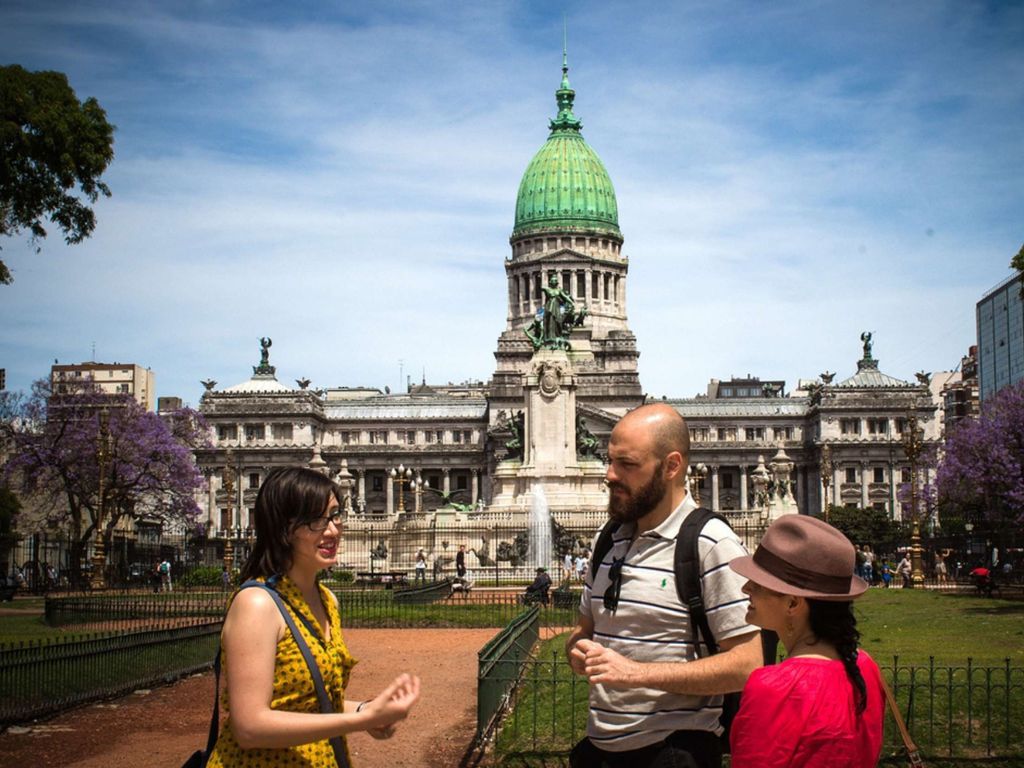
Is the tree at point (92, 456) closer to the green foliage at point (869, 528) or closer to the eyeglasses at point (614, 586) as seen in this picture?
the green foliage at point (869, 528)

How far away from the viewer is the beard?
22.8ft

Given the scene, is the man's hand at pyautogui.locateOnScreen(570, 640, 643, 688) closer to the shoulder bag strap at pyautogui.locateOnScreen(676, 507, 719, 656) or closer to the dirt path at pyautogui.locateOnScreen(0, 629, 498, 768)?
the shoulder bag strap at pyautogui.locateOnScreen(676, 507, 719, 656)

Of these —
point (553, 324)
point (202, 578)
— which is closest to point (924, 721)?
point (202, 578)

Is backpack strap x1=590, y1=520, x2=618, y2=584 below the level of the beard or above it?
below

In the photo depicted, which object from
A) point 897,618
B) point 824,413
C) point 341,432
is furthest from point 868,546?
point 341,432

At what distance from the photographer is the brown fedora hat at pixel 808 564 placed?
566 cm

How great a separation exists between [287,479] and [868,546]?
175 ft

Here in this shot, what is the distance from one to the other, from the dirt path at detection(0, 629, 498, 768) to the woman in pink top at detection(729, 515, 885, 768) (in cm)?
957

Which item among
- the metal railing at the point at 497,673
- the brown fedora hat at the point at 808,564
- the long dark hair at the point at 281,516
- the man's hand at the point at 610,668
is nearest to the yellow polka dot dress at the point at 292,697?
the long dark hair at the point at 281,516

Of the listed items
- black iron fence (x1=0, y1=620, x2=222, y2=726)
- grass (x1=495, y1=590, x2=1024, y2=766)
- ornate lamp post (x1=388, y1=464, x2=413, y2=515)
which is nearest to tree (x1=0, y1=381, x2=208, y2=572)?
ornate lamp post (x1=388, y1=464, x2=413, y2=515)

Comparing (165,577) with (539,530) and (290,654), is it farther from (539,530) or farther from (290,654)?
(290,654)

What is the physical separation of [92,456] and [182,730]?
45549 mm

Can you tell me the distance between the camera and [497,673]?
54.0ft

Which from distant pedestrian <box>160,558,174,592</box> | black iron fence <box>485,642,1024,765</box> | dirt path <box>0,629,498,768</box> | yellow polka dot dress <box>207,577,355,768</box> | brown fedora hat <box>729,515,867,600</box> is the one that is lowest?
dirt path <box>0,629,498,768</box>
